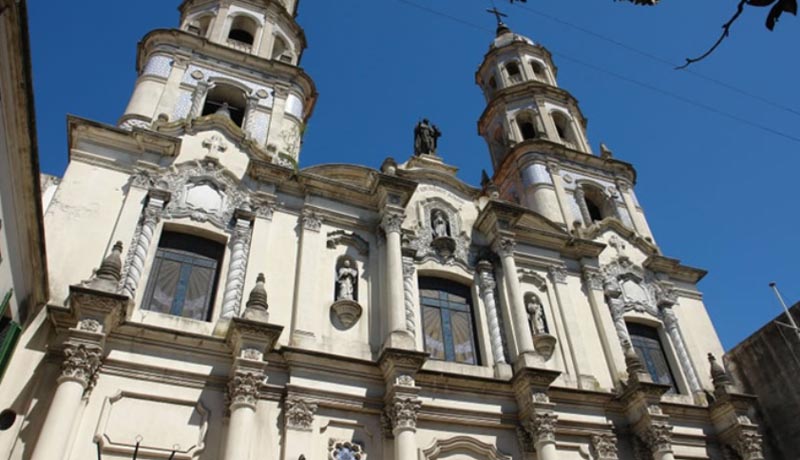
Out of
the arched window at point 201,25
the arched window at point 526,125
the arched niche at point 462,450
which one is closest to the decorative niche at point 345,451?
the arched niche at point 462,450

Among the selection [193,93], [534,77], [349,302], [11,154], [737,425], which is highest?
[534,77]

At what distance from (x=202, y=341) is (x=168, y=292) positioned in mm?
1705

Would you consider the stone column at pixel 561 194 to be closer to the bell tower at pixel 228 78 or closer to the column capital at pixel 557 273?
the column capital at pixel 557 273

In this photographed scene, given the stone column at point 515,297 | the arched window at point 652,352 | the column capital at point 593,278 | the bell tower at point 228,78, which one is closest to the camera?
the stone column at point 515,297

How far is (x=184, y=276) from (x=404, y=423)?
5.62m

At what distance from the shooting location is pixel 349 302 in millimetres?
13695

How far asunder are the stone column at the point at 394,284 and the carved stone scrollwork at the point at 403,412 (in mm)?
1207

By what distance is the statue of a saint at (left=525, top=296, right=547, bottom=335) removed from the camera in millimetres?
15686

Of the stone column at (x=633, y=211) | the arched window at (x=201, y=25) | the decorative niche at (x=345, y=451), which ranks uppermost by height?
the arched window at (x=201, y=25)

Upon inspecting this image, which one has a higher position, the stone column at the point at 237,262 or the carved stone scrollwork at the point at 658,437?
the stone column at the point at 237,262

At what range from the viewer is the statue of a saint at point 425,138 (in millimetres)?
20141

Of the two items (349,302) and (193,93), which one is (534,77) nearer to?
(193,93)

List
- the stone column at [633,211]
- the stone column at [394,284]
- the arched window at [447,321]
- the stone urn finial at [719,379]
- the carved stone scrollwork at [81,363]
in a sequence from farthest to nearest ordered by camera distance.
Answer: the stone column at [633,211] → the stone urn finial at [719,379] → the arched window at [447,321] → the stone column at [394,284] → the carved stone scrollwork at [81,363]

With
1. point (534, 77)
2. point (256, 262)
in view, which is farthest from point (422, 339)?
point (534, 77)
